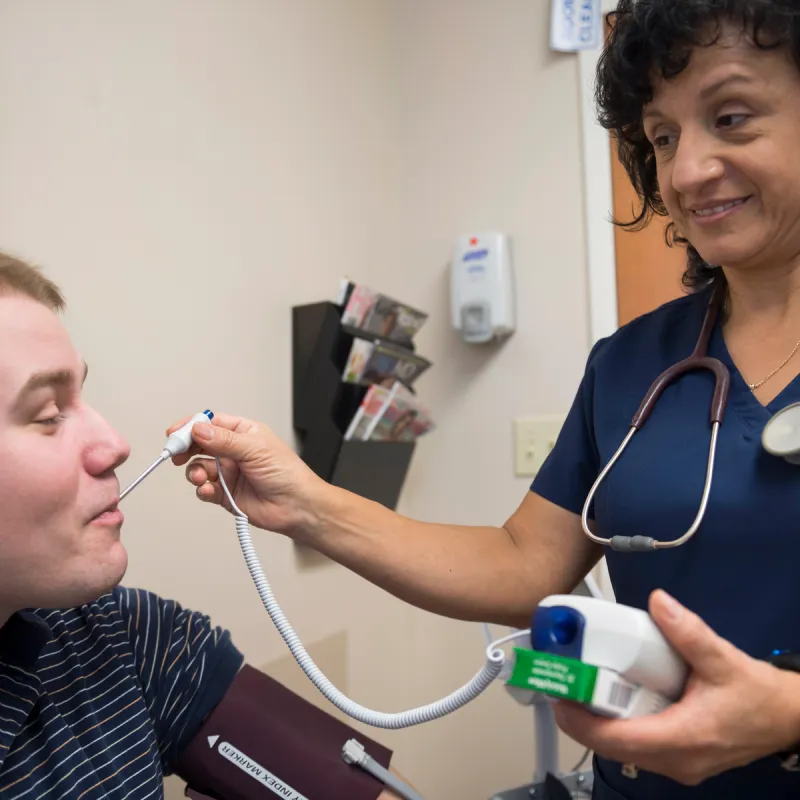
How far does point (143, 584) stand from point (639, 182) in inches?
37.1

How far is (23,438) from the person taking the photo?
2.44 ft

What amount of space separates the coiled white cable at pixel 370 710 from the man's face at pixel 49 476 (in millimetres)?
152

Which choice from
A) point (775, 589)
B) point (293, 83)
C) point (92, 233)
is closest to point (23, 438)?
point (92, 233)

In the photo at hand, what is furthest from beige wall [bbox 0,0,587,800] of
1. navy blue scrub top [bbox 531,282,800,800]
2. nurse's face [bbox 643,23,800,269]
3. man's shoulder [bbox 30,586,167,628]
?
nurse's face [bbox 643,23,800,269]

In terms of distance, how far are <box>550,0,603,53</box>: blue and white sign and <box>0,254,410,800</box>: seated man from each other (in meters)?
1.40

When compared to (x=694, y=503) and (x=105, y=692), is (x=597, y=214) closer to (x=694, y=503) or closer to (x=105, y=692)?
(x=694, y=503)

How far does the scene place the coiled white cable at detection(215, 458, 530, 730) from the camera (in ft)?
2.07

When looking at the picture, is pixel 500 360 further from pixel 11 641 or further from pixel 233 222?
pixel 11 641

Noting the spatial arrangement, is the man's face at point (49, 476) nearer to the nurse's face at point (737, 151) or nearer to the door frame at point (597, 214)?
the nurse's face at point (737, 151)

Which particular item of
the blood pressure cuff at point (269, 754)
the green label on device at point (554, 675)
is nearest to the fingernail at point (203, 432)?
the blood pressure cuff at point (269, 754)

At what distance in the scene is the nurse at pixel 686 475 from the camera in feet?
1.78

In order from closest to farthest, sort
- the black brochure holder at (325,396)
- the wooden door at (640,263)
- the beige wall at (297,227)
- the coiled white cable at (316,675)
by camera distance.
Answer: the coiled white cable at (316,675) → the beige wall at (297,227) → the black brochure holder at (325,396) → the wooden door at (640,263)

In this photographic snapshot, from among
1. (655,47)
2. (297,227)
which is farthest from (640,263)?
(655,47)

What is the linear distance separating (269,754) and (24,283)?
2.01ft
